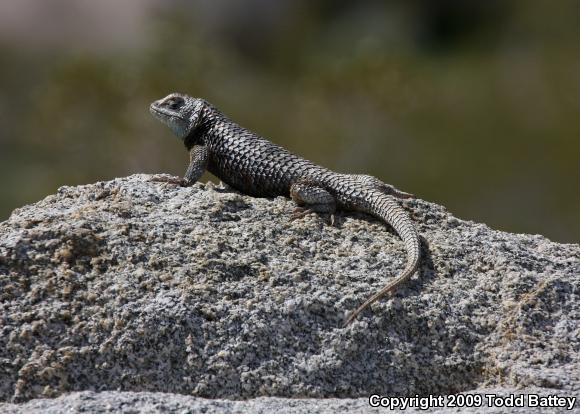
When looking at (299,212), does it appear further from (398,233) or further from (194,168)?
(194,168)

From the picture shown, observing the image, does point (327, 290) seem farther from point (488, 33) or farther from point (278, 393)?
point (488, 33)

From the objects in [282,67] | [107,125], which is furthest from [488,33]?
[107,125]

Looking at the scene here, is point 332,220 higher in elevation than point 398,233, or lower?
higher

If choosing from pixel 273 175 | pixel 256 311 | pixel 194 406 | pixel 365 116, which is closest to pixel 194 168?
pixel 273 175

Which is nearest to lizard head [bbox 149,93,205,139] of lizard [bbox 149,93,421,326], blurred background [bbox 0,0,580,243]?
lizard [bbox 149,93,421,326]

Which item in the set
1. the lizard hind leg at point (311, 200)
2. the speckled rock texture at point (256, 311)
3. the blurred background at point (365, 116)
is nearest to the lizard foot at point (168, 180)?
the speckled rock texture at point (256, 311)

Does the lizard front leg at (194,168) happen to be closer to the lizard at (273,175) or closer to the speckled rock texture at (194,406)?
the lizard at (273,175)
